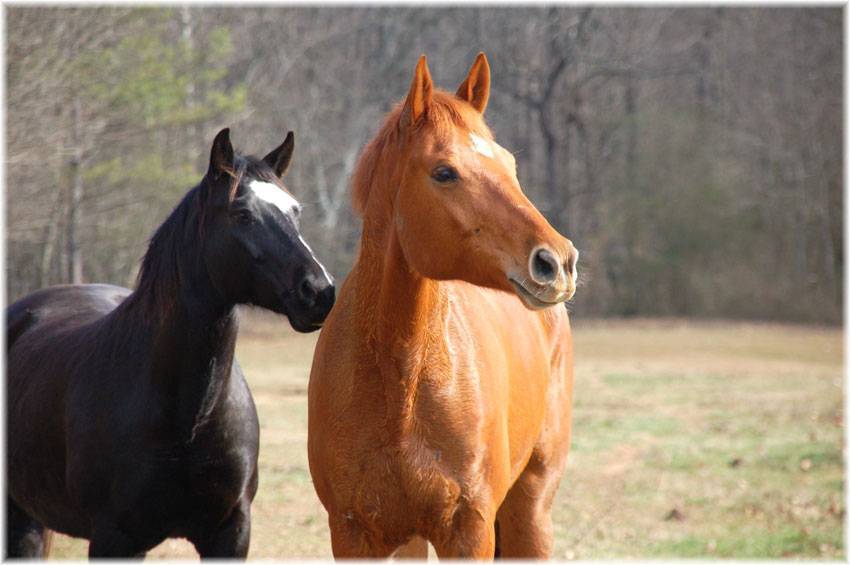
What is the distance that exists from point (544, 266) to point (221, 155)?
66.4 inches

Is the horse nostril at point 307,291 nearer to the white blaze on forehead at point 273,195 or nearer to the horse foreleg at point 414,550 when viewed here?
the white blaze on forehead at point 273,195

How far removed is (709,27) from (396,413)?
31.3 meters

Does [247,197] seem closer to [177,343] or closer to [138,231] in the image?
[177,343]

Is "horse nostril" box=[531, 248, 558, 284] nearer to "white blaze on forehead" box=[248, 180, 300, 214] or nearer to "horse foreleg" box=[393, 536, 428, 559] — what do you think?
"horse foreleg" box=[393, 536, 428, 559]

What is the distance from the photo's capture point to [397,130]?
3527 millimetres

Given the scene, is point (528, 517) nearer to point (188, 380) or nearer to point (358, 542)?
point (358, 542)

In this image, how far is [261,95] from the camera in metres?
25.1

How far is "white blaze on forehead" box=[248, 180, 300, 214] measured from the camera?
4156 mm

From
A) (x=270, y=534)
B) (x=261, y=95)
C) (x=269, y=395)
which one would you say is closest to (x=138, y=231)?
(x=269, y=395)

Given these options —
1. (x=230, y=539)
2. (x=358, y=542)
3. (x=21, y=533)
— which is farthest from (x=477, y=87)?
(x=21, y=533)

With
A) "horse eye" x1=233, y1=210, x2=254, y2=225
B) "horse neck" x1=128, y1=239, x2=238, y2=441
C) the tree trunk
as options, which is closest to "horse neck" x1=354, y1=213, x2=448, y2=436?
"horse eye" x1=233, y1=210, x2=254, y2=225

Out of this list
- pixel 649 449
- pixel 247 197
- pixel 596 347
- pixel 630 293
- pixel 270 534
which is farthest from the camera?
pixel 630 293

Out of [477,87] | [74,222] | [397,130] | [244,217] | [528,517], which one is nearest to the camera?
[397,130]

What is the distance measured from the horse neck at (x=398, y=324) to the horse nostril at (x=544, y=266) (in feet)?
1.80
